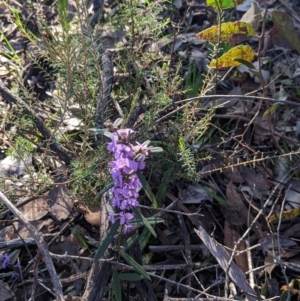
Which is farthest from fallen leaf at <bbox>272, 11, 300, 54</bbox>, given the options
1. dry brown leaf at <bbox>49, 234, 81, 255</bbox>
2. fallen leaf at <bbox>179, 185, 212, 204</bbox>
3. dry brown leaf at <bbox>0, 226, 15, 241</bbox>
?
dry brown leaf at <bbox>0, 226, 15, 241</bbox>

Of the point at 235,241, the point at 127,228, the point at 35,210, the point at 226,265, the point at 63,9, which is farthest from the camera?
the point at 35,210

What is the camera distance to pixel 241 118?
2.53 meters

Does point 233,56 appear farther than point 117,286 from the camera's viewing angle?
Yes

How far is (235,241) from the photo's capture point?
2180 mm

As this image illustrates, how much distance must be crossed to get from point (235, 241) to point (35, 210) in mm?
872

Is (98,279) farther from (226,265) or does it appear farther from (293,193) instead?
(293,193)

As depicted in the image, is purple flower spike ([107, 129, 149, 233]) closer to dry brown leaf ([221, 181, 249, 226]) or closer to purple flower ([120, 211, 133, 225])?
purple flower ([120, 211, 133, 225])

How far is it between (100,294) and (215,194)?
746 millimetres

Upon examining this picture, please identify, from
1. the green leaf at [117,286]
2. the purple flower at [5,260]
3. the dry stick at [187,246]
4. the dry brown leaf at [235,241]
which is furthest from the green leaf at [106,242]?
the dry brown leaf at [235,241]

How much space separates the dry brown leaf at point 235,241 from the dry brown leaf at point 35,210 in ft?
2.57

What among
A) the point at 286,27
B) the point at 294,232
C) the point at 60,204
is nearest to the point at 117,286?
the point at 60,204

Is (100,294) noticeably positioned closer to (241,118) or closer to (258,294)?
(258,294)

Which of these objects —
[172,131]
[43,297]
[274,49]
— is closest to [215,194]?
[172,131]

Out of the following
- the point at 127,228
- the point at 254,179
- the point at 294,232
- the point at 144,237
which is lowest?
the point at 294,232
